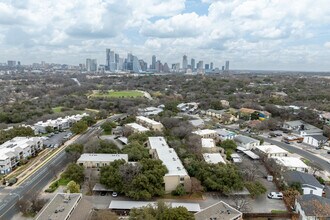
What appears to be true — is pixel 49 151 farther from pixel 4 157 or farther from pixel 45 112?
pixel 45 112

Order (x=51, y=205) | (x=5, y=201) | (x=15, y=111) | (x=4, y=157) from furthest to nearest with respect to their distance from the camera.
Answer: (x=15, y=111)
(x=4, y=157)
(x=5, y=201)
(x=51, y=205)

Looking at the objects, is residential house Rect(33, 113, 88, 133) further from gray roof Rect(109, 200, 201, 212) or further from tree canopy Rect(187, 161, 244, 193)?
tree canopy Rect(187, 161, 244, 193)

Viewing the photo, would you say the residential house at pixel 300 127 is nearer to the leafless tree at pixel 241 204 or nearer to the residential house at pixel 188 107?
the residential house at pixel 188 107

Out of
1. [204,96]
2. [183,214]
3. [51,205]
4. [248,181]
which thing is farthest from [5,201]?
[204,96]

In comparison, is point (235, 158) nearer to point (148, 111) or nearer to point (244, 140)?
point (244, 140)

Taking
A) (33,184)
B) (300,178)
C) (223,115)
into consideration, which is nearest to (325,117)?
(223,115)

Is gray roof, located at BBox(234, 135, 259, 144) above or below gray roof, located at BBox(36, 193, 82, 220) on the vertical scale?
above

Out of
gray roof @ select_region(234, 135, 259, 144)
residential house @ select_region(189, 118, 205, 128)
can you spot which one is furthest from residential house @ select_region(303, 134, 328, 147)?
residential house @ select_region(189, 118, 205, 128)
